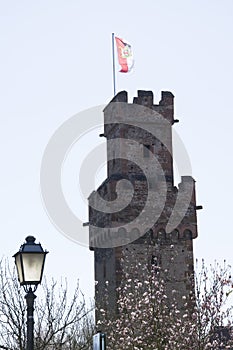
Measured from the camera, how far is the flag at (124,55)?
41.9 metres

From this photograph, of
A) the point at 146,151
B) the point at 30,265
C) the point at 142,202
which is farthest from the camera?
the point at 146,151

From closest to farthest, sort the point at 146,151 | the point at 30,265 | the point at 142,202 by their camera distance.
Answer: the point at 30,265
the point at 142,202
the point at 146,151

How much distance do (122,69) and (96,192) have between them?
6.41 metres

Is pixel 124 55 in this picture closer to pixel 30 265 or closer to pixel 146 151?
pixel 146 151

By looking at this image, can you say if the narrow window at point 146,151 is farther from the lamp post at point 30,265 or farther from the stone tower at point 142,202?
the lamp post at point 30,265

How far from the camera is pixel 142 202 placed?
40.4m

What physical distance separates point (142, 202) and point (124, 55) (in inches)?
302

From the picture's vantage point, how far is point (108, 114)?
43.1m

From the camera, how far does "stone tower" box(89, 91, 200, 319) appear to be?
39844 millimetres

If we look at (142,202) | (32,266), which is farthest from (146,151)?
(32,266)

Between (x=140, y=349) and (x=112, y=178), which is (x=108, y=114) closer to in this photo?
(x=112, y=178)

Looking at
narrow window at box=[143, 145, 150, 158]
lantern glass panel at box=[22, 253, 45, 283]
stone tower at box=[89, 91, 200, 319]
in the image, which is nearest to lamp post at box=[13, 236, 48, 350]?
lantern glass panel at box=[22, 253, 45, 283]

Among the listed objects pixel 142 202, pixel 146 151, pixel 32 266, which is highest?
pixel 146 151

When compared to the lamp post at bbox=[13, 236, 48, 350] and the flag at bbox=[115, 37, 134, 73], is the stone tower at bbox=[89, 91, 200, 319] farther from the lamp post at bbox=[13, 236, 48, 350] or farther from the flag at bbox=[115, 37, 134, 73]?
the lamp post at bbox=[13, 236, 48, 350]
